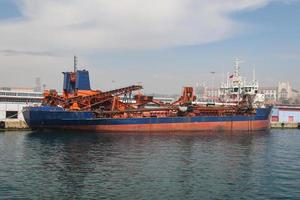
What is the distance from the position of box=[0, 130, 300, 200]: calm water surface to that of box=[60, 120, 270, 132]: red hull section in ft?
45.8

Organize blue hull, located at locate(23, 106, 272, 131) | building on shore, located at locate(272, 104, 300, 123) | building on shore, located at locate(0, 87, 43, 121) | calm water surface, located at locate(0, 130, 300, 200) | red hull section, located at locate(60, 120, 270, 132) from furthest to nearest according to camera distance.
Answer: building on shore, located at locate(272, 104, 300, 123), building on shore, located at locate(0, 87, 43, 121), red hull section, located at locate(60, 120, 270, 132), blue hull, located at locate(23, 106, 272, 131), calm water surface, located at locate(0, 130, 300, 200)

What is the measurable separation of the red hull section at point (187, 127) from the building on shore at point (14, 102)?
17.7 m

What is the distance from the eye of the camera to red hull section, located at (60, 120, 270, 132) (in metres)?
66.2

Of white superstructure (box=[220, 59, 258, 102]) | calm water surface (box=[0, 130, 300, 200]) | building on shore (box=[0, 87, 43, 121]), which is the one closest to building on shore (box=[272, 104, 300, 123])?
white superstructure (box=[220, 59, 258, 102])

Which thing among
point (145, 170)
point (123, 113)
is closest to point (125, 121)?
point (123, 113)

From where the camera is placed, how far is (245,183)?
28906 millimetres

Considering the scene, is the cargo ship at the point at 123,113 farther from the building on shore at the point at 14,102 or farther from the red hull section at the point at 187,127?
the building on shore at the point at 14,102

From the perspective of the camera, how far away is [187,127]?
7212 cm

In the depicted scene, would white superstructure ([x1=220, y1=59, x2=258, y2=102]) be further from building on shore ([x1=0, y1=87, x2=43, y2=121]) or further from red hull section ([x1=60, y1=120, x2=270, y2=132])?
building on shore ([x1=0, y1=87, x2=43, y2=121])

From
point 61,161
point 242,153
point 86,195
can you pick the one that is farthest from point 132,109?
point 86,195

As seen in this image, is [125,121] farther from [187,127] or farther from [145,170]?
[145,170]

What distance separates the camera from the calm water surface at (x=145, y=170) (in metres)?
25.8

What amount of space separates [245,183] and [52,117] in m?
40.8

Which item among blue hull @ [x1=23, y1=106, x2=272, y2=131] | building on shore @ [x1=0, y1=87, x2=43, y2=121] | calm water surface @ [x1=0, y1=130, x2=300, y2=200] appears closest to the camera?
calm water surface @ [x1=0, y1=130, x2=300, y2=200]
